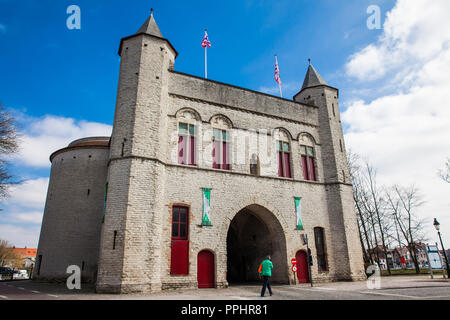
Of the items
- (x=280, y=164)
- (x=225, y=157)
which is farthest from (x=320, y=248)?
(x=225, y=157)

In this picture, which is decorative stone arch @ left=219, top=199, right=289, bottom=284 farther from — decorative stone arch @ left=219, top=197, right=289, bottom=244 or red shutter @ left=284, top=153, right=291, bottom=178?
red shutter @ left=284, top=153, right=291, bottom=178

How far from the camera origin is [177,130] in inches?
623

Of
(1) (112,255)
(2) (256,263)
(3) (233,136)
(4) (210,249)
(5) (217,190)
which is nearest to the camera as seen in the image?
(1) (112,255)

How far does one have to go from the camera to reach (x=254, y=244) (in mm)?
19016

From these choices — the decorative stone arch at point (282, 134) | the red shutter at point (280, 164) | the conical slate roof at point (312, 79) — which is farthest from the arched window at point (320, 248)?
the conical slate roof at point (312, 79)

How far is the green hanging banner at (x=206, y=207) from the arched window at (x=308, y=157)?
737 cm

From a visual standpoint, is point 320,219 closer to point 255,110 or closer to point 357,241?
point 357,241

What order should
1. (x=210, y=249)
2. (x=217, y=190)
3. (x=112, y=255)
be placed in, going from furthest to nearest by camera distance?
(x=217, y=190) → (x=210, y=249) → (x=112, y=255)

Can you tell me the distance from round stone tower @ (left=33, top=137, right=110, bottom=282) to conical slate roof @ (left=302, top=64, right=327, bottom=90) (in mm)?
16033

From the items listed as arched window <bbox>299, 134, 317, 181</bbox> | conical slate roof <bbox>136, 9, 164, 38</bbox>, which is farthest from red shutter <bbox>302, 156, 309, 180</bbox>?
conical slate roof <bbox>136, 9, 164, 38</bbox>

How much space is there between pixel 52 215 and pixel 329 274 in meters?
18.7

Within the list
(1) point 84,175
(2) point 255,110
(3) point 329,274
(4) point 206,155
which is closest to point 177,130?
(4) point 206,155

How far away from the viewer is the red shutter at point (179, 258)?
1355 centimetres

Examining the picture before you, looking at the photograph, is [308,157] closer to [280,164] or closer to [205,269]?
[280,164]
